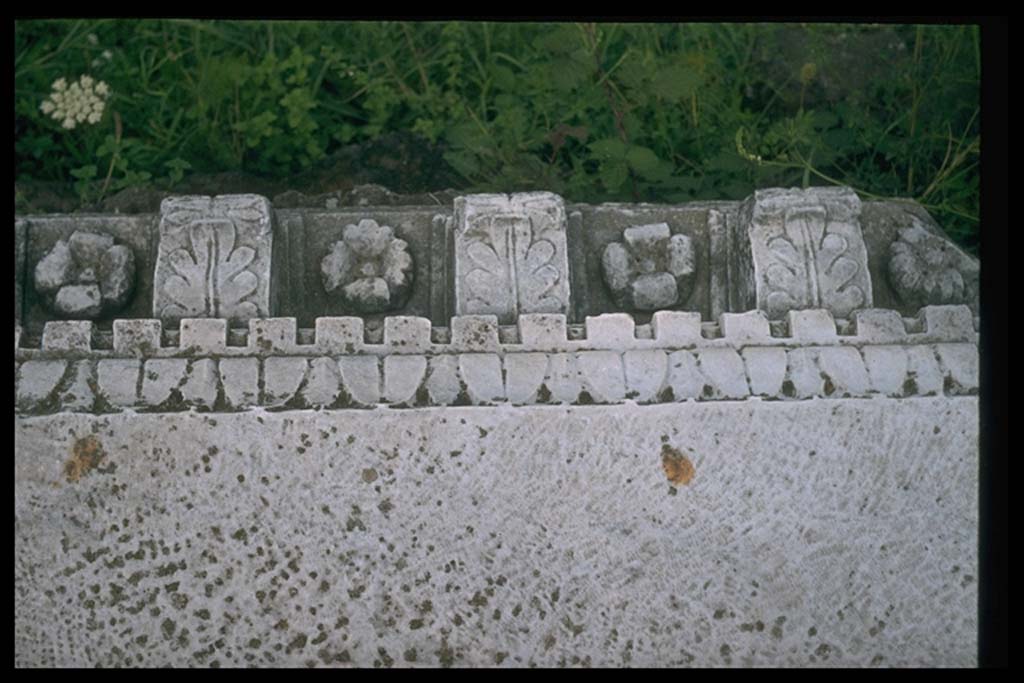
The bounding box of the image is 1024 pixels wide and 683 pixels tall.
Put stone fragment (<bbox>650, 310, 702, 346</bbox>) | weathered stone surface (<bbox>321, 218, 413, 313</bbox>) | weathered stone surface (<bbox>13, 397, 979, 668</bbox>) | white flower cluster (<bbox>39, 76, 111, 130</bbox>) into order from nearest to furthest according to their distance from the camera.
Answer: weathered stone surface (<bbox>13, 397, 979, 668</bbox>)
stone fragment (<bbox>650, 310, 702, 346</bbox>)
weathered stone surface (<bbox>321, 218, 413, 313</bbox>)
white flower cluster (<bbox>39, 76, 111, 130</bbox>)

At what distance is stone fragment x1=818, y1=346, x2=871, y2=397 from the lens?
2.11 metres

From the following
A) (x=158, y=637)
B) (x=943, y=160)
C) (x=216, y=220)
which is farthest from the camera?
(x=943, y=160)

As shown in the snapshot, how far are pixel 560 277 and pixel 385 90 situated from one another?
1.07m

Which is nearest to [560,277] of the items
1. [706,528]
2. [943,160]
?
[706,528]

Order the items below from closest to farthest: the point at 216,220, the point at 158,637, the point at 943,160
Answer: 1. the point at 158,637
2. the point at 216,220
3. the point at 943,160

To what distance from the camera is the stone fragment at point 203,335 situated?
2088mm

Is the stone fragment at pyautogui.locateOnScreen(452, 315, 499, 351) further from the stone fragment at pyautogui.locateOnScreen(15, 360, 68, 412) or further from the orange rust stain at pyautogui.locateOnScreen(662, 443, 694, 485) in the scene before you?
the stone fragment at pyautogui.locateOnScreen(15, 360, 68, 412)

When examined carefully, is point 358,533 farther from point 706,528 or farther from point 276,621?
point 706,528

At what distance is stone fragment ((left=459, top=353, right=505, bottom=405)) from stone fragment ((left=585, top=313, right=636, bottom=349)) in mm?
168

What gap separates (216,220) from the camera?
2.21 m

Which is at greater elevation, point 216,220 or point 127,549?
point 216,220

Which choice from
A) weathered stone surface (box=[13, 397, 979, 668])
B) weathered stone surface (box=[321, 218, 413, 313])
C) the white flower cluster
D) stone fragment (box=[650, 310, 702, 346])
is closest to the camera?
weathered stone surface (box=[13, 397, 979, 668])

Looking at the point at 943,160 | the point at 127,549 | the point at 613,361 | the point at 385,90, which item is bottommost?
the point at 127,549

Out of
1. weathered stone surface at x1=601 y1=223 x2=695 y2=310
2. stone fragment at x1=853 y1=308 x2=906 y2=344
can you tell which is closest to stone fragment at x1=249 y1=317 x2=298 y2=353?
weathered stone surface at x1=601 y1=223 x2=695 y2=310
